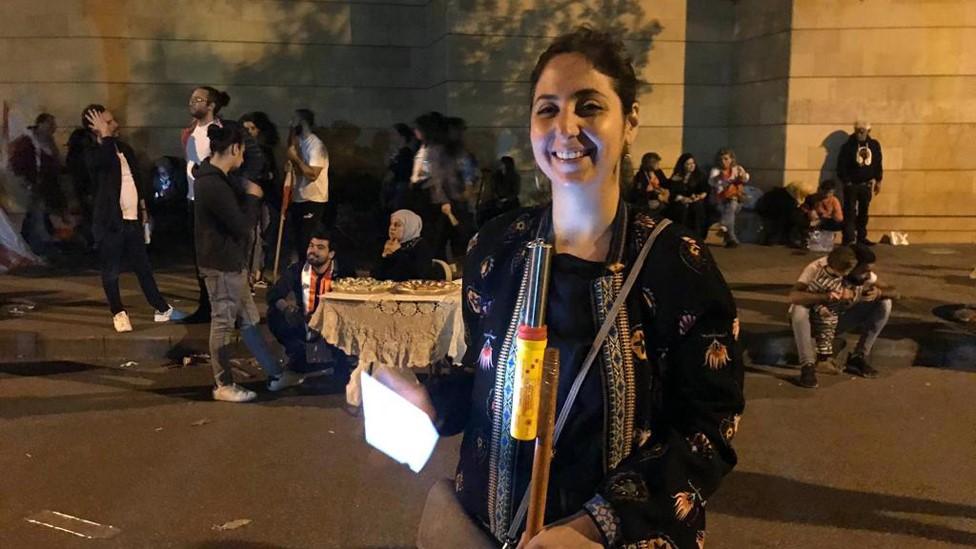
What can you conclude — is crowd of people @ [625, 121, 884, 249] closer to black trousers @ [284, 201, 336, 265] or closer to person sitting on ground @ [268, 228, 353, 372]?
black trousers @ [284, 201, 336, 265]

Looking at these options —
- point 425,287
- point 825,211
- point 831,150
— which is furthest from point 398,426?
point 831,150

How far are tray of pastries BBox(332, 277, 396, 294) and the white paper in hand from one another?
391 centimetres

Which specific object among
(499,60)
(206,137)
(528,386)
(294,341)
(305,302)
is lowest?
(294,341)

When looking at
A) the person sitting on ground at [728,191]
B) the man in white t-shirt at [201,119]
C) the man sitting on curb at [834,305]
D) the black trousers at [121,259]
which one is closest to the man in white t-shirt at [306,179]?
the man in white t-shirt at [201,119]

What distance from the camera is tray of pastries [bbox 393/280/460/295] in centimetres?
549

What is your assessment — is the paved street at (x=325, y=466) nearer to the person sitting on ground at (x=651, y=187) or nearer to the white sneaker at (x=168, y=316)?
the white sneaker at (x=168, y=316)

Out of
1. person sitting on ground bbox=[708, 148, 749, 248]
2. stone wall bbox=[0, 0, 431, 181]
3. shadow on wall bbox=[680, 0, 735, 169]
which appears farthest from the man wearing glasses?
shadow on wall bbox=[680, 0, 735, 169]

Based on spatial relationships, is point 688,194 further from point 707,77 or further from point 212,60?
point 212,60

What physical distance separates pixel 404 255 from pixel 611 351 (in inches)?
182

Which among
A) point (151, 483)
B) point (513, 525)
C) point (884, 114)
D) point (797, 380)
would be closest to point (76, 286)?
point (151, 483)

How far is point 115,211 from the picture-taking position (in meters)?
7.06

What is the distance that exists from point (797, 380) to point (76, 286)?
7.83m

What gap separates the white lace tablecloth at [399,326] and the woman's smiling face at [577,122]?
3889mm

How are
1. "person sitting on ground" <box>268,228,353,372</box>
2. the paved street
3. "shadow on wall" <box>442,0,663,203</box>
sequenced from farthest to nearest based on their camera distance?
"shadow on wall" <box>442,0,663,203</box> → "person sitting on ground" <box>268,228,353,372</box> → the paved street
